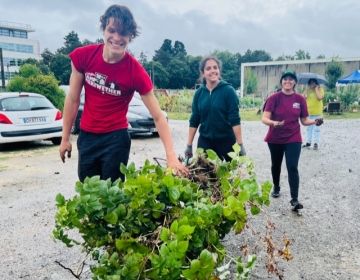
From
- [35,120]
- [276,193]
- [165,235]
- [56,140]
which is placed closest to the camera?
[165,235]

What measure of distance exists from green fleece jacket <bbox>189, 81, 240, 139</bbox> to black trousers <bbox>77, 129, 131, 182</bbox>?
4.49 ft

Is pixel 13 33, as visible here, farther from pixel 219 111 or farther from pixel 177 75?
pixel 219 111

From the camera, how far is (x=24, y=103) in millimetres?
9609

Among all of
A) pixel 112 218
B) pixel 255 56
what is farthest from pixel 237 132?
pixel 255 56

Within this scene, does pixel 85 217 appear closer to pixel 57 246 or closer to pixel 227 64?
pixel 57 246

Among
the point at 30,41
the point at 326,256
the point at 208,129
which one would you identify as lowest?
the point at 326,256

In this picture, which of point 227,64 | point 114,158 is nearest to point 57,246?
point 114,158

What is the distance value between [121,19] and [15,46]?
9080cm

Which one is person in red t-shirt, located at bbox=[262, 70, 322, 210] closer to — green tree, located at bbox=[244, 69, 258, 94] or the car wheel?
the car wheel

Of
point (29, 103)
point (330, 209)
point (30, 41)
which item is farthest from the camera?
point (30, 41)

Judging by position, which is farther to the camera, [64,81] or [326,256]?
[64,81]

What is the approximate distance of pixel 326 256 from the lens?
A: 3660 millimetres

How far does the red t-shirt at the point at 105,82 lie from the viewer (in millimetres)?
2918

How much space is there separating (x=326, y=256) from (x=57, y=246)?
2.65 meters
